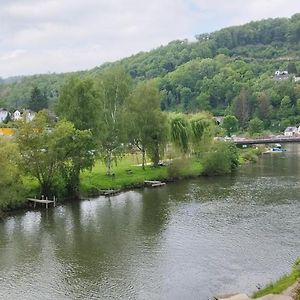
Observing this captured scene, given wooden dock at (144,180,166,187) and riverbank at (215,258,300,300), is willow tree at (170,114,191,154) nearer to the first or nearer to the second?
wooden dock at (144,180,166,187)

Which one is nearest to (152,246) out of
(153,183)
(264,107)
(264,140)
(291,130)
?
(153,183)

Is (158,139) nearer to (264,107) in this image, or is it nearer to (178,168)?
(178,168)

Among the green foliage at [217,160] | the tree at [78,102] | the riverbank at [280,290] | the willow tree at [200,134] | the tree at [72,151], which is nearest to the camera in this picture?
the riverbank at [280,290]

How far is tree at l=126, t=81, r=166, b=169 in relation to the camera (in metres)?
73.1

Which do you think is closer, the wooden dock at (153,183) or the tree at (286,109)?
the wooden dock at (153,183)

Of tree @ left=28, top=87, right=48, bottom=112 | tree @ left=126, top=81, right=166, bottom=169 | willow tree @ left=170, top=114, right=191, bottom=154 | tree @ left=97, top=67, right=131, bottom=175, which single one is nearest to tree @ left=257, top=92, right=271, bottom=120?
tree @ left=28, top=87, right=48, bottom=112

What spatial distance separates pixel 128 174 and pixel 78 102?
14.3 m

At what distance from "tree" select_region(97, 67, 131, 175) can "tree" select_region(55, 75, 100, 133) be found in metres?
5.51

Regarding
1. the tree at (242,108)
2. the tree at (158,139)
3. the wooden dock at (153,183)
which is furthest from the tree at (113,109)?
the tree at (242,108)

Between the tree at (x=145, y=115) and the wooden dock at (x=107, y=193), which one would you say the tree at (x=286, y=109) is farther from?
the wooden dock at (x=107, y=193)

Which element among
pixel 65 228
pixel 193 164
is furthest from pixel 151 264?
pixel 193 164

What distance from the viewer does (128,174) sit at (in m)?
71.8

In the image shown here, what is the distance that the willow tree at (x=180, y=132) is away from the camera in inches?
3142

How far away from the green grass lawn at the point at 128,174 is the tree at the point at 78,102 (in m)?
7.31
